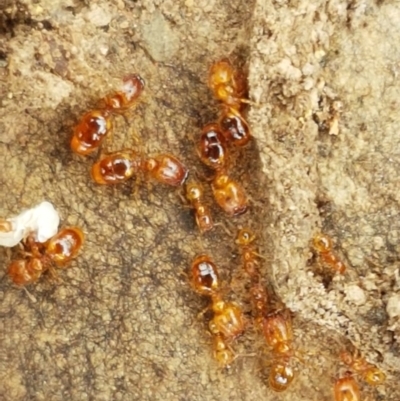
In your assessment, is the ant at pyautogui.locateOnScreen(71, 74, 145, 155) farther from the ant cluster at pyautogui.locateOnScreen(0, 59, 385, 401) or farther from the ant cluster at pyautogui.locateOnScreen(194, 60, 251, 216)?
the ant cluster at pyautogui.locateOnScreen(194, 60, 251, 216)

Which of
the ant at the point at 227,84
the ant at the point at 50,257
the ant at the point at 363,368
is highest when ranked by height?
the ant at the point at 227,84

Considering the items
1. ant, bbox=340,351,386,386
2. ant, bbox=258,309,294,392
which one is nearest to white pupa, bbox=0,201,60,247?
ant, bbox=258,309,294,392

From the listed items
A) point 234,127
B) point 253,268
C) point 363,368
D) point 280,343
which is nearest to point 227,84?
point 234,127

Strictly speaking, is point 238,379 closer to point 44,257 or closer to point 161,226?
point 161,226

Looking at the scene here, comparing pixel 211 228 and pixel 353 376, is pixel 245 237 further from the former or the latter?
pixel 353 376

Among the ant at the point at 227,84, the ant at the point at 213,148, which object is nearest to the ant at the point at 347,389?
the ant at the point at 213,148

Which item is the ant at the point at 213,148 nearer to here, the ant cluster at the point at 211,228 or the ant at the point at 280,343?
the ant cluster at the point at 211,228
